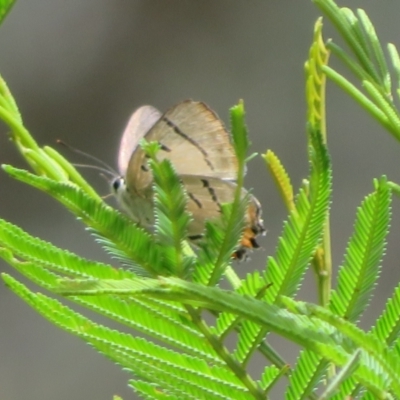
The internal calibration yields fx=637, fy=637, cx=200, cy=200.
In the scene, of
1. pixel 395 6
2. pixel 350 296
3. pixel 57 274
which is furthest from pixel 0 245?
pixel 395 6

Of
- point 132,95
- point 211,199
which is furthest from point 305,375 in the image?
point 132,95

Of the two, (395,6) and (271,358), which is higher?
(395,6)

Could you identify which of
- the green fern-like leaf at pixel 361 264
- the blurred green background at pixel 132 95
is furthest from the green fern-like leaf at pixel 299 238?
the blurred green background at pixel 132 95

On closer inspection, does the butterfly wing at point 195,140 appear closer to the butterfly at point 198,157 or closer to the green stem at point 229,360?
the butterfly at point 198,157

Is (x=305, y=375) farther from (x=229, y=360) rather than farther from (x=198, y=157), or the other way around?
(x=198, y=157)

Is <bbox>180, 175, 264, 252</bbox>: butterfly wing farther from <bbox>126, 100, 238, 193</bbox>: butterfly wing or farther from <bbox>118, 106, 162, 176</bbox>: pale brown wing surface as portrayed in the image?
<bbox>118, 106, 162, 176</bbox>: pale brown wing surface

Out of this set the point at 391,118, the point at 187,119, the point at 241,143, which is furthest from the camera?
the point at 187,119

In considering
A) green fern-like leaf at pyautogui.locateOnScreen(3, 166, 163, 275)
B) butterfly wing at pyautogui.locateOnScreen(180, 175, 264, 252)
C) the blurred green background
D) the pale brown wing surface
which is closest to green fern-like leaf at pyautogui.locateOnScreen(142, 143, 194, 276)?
green fern-like leaf at pyautogui.locateOnScreen(3, 166, 163, 275)

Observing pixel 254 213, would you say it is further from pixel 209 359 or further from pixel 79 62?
pixel 79 62
